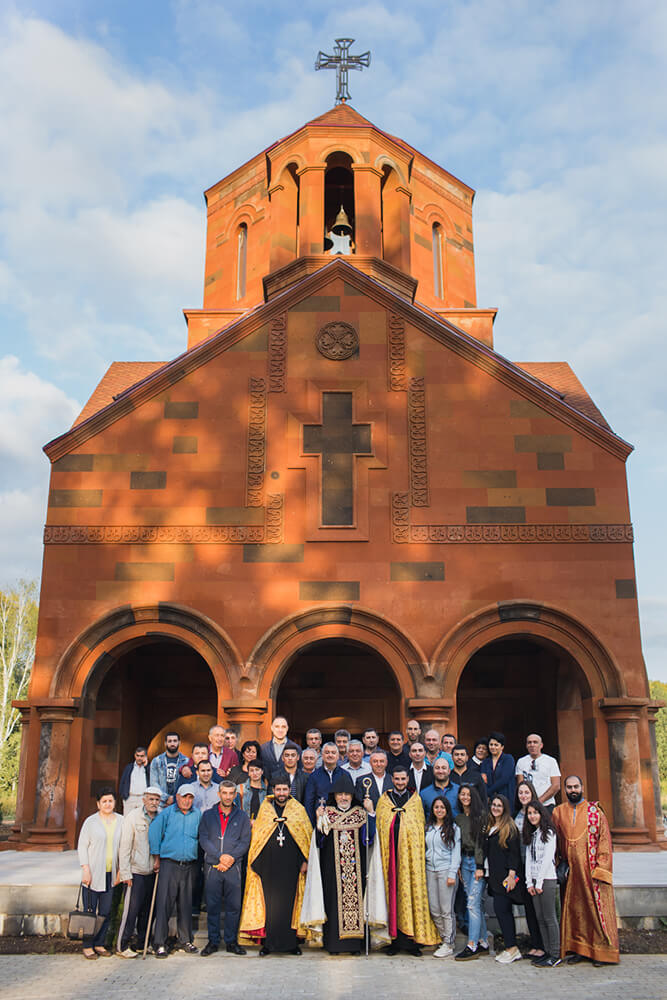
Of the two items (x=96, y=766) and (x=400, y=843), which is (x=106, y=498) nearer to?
(x=96, y=766)

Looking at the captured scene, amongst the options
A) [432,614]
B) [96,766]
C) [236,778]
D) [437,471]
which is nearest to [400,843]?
[236,778]

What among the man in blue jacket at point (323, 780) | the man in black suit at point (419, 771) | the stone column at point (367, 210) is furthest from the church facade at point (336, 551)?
the man in blue jacket at point (323, 780)

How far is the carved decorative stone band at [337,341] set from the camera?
1552cm

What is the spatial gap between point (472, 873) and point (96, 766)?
343 inches

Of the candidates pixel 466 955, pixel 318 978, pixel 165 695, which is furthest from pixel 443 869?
pixel 165 695

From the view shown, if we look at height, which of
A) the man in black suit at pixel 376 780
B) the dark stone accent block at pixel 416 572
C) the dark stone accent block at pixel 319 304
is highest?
the dark stone accent block at pixel 319 304

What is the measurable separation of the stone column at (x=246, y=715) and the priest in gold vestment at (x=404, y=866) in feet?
16.4

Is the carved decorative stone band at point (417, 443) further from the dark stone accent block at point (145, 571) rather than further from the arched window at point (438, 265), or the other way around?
the arched window at point (438, 265)

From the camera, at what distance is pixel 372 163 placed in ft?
62.1

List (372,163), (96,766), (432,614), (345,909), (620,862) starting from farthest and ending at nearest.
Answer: (372,163), (96,766), (432,614), (620,862), (345,909)

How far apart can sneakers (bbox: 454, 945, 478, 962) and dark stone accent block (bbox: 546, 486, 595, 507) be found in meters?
7.91

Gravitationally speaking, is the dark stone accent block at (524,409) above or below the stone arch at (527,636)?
above

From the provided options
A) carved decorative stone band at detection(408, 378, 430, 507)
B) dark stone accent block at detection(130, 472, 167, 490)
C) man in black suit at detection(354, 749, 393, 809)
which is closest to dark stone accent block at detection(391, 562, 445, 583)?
carved decorative stone band at detection(408, 378, 430, 507)

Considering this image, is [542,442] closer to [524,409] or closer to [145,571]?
[524,409]
